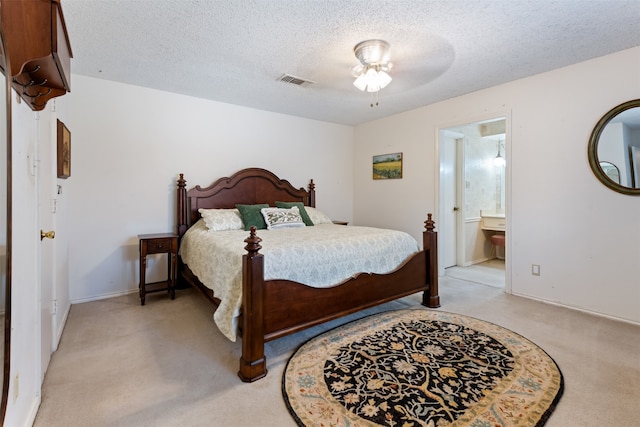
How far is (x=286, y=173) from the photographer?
4.70 m

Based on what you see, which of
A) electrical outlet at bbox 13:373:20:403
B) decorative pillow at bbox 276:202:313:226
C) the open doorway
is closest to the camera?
electrical outlet at bbox 13:373:20:403

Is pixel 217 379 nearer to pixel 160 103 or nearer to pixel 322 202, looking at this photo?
pixel 160 103

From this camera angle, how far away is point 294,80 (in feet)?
10.8

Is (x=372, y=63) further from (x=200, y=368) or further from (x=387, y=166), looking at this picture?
(x=200, y=368)

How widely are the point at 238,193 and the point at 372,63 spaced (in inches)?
95.5

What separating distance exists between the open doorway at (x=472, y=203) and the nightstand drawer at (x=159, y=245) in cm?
348

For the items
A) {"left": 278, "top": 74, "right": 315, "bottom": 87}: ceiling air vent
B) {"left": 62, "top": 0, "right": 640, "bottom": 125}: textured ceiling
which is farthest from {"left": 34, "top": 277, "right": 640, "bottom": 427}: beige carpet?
{"left": 278, "top": 74, "right": 315, "bottom": 87}: ceiling air vent

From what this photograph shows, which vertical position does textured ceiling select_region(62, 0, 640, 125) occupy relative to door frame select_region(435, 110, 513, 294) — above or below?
above

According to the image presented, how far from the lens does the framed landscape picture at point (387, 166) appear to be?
4.69 metres

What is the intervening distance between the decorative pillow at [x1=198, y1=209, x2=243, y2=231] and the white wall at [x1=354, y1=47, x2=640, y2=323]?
8.17ft

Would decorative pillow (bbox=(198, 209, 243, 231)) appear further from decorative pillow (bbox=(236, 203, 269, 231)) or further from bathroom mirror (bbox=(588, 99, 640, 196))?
bathroom mirror (bbox=(588, 99, 640, 196))

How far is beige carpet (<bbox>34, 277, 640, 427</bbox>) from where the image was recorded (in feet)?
5.07

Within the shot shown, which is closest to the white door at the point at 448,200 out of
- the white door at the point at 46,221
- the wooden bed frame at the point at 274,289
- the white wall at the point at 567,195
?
the white wall at the point at 567,195

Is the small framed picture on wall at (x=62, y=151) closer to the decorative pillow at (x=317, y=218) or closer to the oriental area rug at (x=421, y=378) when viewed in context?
the oriental area rug at (x=421, y=378)
